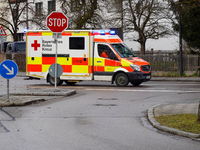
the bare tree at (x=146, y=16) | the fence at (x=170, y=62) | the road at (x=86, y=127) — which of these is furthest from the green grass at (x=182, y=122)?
the bare tree at (x=146, y=16)

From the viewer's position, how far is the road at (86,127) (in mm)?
6430

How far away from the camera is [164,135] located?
23.6 ft

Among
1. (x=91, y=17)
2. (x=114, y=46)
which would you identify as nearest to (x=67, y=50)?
(x=114, y=46)

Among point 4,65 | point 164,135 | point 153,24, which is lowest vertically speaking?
point 164,135

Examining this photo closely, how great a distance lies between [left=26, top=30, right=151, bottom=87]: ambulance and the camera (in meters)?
17.7

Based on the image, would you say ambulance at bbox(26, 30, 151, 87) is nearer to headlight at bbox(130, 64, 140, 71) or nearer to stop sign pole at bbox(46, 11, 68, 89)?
headlight at bbox(130, 64, 140, 71)

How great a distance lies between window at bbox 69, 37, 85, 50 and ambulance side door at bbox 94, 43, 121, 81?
67 centimetres

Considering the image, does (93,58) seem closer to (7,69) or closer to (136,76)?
(136,76)

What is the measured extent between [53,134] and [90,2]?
2575cm

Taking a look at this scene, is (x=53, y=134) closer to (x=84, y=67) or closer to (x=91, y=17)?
(x=84, y=67)

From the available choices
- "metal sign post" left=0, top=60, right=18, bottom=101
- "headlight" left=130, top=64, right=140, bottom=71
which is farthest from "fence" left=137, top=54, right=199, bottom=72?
"metal sign post" left=0, top=60, right=18, bottom=101

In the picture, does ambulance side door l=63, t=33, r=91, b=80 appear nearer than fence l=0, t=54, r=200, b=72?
Yes

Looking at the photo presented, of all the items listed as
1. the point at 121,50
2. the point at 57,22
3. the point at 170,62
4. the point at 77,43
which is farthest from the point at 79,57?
the point at 170,62

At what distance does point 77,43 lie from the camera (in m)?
18.4
